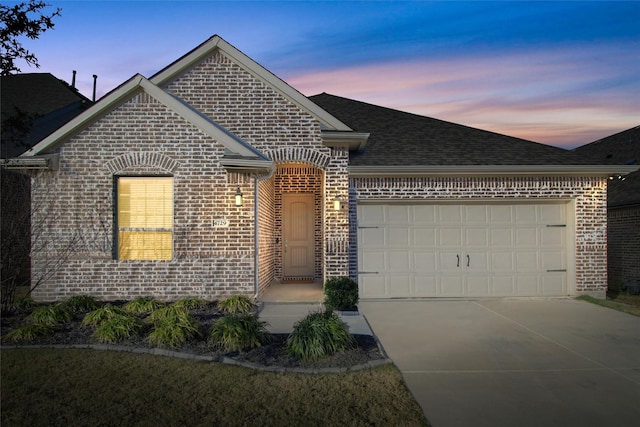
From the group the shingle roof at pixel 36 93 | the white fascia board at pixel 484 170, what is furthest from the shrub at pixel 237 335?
the shingle roof at pixel 36 93

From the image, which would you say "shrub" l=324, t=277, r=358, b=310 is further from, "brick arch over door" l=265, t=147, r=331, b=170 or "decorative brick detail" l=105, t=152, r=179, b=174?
"decorative brick detail" l=105, t=152, r=179, b=174

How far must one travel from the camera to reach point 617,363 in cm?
592

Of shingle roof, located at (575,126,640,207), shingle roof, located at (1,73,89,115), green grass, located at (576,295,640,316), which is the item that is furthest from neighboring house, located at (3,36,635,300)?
shingle roof, located at (1,73,89,115)

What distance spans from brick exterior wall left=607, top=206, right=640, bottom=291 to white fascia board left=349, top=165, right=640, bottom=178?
305 centimetres

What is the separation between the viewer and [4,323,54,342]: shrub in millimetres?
6518

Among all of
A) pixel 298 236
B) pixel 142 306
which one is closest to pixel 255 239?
pixel 142 306

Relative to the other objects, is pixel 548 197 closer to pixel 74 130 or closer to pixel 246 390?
pixel 246 390

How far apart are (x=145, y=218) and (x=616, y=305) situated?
35.4ft

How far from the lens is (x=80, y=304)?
860 centimetres

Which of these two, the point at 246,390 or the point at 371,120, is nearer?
the point at 246,390

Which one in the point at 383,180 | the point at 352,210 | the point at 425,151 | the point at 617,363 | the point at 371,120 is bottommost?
the point at 617,363

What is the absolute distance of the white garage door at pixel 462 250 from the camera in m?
10.8

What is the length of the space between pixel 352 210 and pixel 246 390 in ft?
21.0

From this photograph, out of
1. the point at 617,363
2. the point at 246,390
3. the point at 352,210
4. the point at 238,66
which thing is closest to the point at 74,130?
the point at 238,66
